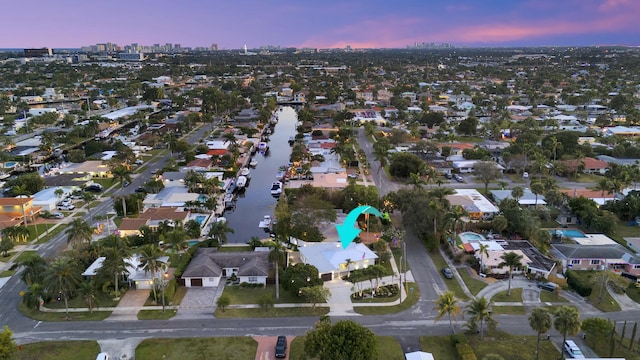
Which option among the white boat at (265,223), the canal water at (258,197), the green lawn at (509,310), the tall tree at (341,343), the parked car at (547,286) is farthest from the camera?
the white boat at (265,223)

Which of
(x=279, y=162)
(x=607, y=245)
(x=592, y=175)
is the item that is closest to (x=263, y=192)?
(x=279, y=162)

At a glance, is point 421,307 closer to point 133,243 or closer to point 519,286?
point 519,286

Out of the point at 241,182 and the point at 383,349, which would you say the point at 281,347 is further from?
the point at 241,182

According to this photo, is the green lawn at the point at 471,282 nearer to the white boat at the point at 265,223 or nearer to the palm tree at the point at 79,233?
the white boat at the point at 265,223

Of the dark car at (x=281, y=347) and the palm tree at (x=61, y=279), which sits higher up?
the palm tree at (x=61, y=279)

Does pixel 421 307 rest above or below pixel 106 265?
below

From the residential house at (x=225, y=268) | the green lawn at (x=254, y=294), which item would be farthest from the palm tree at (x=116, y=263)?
the green lawn at (x=254, y=294)
